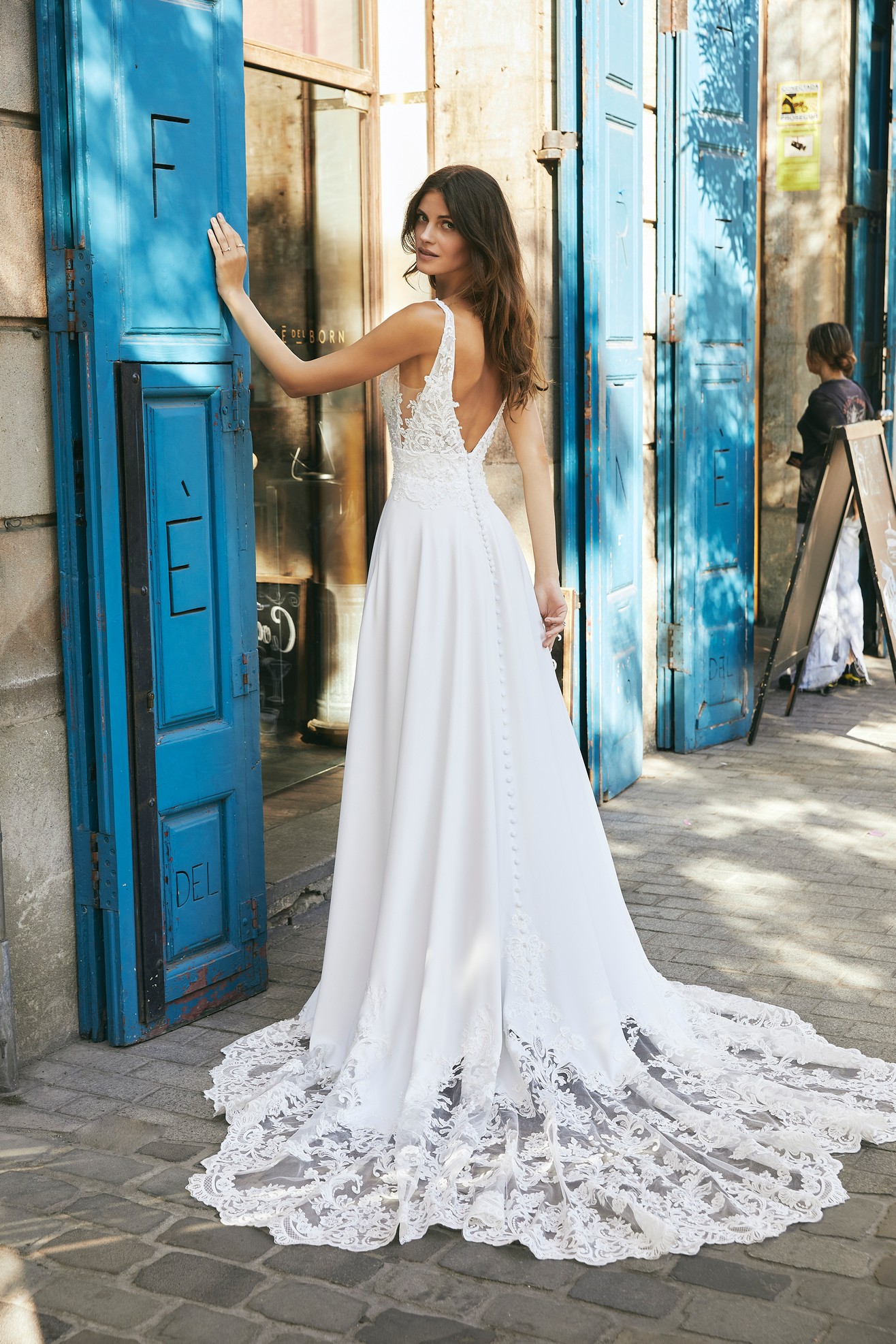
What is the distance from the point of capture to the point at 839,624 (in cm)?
898

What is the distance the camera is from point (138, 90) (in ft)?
12.9

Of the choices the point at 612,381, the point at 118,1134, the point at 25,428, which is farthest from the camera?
the point at 612,381

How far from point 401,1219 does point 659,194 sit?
18.0 feet

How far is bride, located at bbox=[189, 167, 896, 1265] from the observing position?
3.43m

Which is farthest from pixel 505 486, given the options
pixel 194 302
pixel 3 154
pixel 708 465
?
pixel 3 154

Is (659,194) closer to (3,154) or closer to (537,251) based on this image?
(537,251)

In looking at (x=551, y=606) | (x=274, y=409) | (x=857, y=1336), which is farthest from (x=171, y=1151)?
(x=274, y=409)

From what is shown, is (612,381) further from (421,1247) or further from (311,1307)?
(311,1307)

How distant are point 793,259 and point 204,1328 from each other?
924cm

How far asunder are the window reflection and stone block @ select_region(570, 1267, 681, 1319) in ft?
12.1

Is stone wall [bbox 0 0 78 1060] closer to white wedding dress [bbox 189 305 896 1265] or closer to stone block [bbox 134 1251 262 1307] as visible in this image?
white wedding dress [bbox 189 305 896 1265]

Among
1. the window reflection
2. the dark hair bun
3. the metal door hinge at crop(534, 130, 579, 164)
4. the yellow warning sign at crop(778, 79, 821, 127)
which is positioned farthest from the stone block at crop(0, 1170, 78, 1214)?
the yellow warning sign at crop(778, 79, 821, 127)

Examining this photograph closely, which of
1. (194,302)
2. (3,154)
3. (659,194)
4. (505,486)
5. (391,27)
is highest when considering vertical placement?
(391,27)

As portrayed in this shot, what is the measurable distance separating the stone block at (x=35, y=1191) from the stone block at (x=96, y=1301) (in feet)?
1.01
